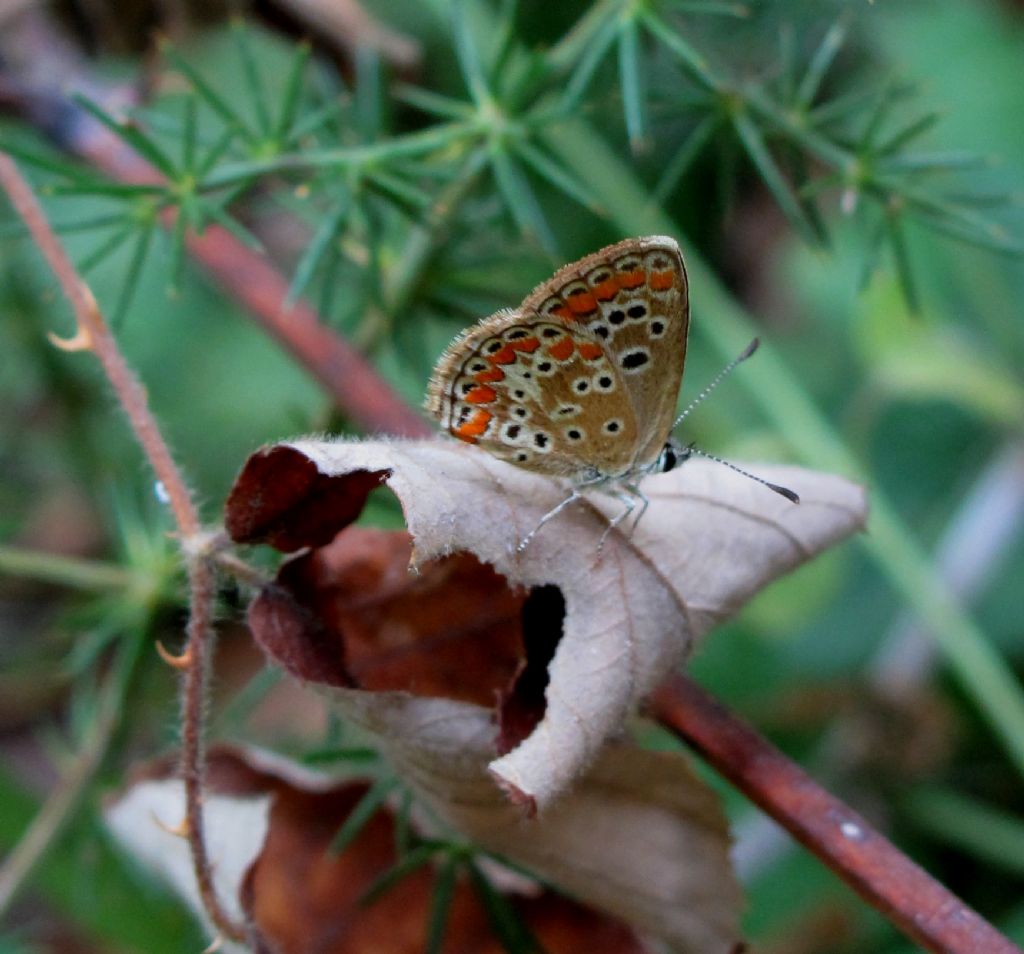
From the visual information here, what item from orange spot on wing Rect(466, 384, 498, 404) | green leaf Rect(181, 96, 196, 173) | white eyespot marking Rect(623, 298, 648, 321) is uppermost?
green leaf Rect(181, 96, 196, 173)

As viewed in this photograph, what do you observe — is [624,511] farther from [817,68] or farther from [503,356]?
[817,68]

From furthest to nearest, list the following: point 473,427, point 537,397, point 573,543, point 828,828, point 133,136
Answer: point 133,136 → point 537,397 → point 473,427 → point 573,543 → point 828,828

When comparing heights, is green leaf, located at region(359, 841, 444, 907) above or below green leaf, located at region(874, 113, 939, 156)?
below

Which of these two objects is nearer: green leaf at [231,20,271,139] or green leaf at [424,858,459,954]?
green leaf at [424,858,459,954]

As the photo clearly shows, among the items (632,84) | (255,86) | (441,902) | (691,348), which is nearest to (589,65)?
(632,84)

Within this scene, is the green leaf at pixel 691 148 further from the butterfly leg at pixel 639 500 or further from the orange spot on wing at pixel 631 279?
the butterfly leg at pixel 639 500

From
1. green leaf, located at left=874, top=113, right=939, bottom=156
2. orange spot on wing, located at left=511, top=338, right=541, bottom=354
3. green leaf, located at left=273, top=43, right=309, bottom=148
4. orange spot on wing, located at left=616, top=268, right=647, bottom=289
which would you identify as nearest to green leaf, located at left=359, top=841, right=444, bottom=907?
orange spot on wing, located at left=511, top=338, right=541, bottom=354

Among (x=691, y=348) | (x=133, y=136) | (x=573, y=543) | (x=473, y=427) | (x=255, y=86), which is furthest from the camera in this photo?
(x=691, y=348)

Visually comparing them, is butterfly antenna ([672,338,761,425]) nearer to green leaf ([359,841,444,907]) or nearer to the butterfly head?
the butterfly head
